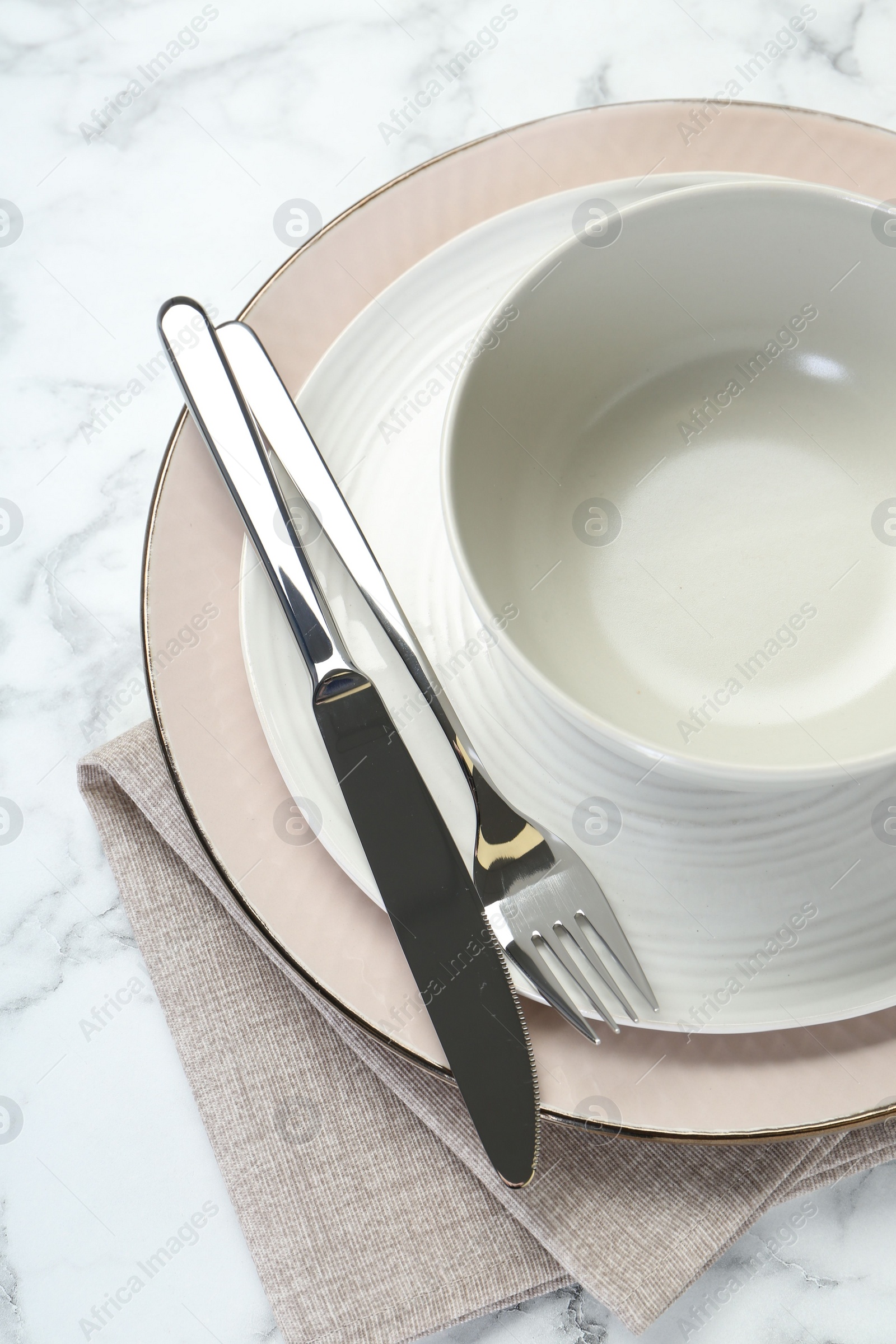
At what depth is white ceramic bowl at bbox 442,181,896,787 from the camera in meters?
0.50

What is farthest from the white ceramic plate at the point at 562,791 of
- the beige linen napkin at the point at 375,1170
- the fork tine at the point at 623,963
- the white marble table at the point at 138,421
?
the white marble table at the point at 138,421

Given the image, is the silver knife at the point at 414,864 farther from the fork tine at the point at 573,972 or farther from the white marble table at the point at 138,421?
the white marble table at the point at 138,421

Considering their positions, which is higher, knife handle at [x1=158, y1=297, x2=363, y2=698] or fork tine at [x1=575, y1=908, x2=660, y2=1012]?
knife handle at [x1=158, y1=297, x2=363, y2=698]

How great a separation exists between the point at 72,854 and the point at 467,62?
2.42ft

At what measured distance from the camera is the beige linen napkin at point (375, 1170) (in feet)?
1.70

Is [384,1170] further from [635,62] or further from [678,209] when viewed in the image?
[635,62]

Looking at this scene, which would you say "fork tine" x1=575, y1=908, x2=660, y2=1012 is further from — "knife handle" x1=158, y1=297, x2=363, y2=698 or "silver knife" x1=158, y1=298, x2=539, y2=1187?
"knife handle" x1=158, y1=297, x2=363, y2=698

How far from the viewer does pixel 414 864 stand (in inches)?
18.3

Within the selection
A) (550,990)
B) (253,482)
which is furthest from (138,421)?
(550,990)

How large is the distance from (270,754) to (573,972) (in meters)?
0.19

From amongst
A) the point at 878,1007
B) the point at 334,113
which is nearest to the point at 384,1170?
the point at 878,1007

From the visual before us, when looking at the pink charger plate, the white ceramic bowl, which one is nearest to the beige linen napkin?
the pink charger plate

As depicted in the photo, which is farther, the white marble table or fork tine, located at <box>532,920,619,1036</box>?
the white marble table

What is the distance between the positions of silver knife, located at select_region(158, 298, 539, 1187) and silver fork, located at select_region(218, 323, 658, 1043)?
0.05 ft
